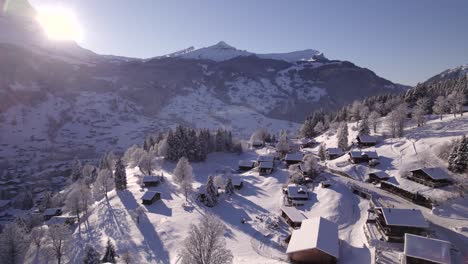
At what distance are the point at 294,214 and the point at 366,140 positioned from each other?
2045 inches

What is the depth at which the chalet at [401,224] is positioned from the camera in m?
42.1

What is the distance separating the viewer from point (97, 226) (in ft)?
216

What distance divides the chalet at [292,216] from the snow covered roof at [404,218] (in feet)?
47.1

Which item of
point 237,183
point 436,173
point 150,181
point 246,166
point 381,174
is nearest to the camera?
point 436,173

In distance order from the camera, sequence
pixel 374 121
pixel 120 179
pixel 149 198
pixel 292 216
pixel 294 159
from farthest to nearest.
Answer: pixel 374 121 → pixel 294 159 → pixel 120 179 → pixel 149 198 → pixel 292 216

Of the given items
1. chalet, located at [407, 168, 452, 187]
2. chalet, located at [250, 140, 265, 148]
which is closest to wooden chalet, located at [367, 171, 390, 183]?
→ chalet, located at [407, 168, 452, 187]

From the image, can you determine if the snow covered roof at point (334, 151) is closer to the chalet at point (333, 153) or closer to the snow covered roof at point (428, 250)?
the chalet at point (333, 153)

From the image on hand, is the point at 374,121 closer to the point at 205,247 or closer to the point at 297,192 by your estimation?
the point at 297,192

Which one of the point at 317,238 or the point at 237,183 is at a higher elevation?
the point at 317,238

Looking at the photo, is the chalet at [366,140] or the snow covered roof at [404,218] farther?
the chalet at [366,140]

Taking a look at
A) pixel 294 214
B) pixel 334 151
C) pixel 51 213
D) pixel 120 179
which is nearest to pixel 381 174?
pixel 294 214

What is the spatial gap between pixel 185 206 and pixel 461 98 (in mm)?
99015

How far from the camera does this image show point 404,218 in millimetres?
43312

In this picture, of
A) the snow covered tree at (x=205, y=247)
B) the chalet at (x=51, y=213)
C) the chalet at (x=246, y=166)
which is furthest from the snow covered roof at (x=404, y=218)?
Result: the chalet at (x=51, y=213)
